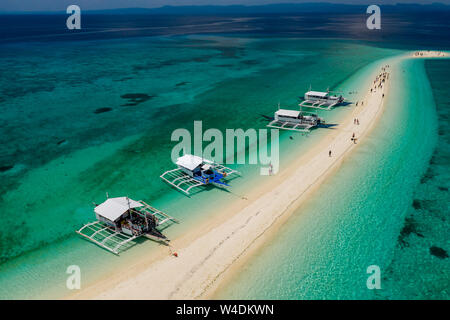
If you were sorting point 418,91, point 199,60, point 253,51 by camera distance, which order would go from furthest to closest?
point 253,51 → point 199,60 → point 418,91

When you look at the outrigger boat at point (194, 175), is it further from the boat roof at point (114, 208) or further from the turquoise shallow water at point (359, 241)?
the turquoise shallow water at point (359, 241)

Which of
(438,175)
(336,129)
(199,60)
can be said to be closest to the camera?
(438,175)

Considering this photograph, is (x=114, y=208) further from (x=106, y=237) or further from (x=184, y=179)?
(x=184, y=179)

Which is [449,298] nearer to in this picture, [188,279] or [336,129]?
[188,279]

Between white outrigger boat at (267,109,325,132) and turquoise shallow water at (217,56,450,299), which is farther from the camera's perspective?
white outrigger boat at (267,109,325,132)

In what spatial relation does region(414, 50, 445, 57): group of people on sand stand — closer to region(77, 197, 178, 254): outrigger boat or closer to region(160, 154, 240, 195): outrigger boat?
region(160, 154, 240, 195): outrigger boat

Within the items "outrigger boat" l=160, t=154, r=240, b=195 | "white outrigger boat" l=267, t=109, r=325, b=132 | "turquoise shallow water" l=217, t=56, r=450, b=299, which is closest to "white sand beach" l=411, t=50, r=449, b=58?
"white outrigger boat" l=267, t=109, r=325, b=132

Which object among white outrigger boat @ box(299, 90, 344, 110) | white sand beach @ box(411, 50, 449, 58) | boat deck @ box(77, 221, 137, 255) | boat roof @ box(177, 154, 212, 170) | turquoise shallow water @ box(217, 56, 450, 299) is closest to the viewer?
turquoise shallow water @ box(217, 56, 450, 299)

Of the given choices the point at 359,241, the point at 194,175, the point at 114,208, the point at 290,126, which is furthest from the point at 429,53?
the point at 114,208

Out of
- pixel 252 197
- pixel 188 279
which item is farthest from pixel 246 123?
pixel 188 279
